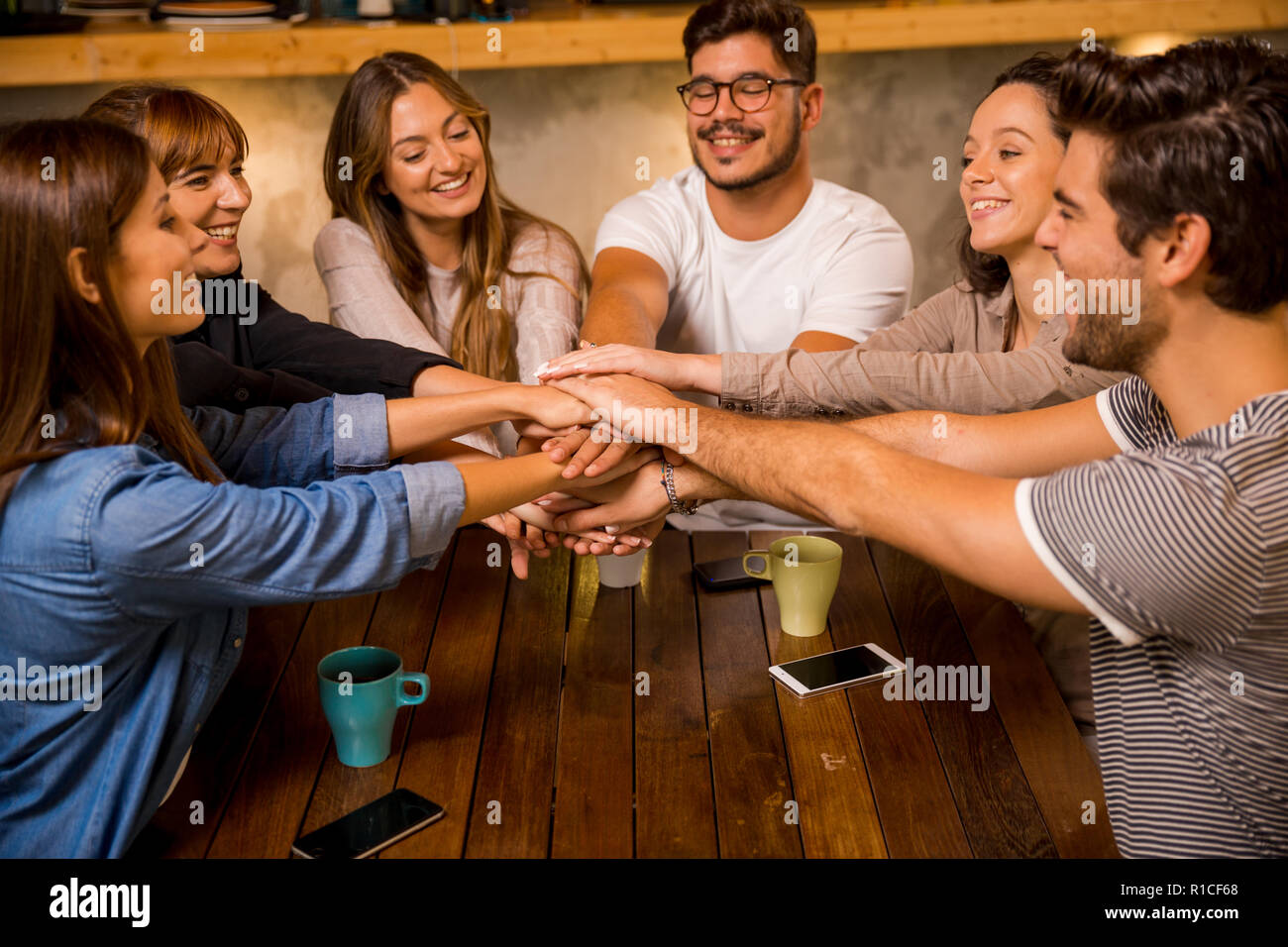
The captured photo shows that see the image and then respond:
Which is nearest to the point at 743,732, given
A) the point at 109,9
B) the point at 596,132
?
the point at 596,132

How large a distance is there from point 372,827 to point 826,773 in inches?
18.9

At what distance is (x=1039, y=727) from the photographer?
1369 mm

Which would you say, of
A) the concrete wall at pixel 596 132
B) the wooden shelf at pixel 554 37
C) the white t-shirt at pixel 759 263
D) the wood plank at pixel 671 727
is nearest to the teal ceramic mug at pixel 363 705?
the wood plank at pixel 671 727

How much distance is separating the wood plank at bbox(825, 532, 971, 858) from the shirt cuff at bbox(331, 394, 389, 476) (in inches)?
27.0

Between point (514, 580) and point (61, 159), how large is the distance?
84 centimetres

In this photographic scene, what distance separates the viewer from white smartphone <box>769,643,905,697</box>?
1436 mm

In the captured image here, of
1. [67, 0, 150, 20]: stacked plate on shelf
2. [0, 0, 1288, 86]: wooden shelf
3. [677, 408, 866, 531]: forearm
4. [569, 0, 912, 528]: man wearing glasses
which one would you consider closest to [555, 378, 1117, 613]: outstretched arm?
[677, 408, 866, 531]: forearm

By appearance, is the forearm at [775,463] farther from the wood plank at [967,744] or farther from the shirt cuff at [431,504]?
the shirt cuff at [431,504]

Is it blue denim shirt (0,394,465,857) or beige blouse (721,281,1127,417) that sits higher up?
beige blouse (721,281,1127,417)

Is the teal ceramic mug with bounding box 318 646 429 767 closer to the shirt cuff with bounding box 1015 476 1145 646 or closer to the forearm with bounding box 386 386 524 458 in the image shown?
the forearm with bounding box 386 386 524 458

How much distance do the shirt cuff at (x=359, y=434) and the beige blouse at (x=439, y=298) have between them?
0.64 m
